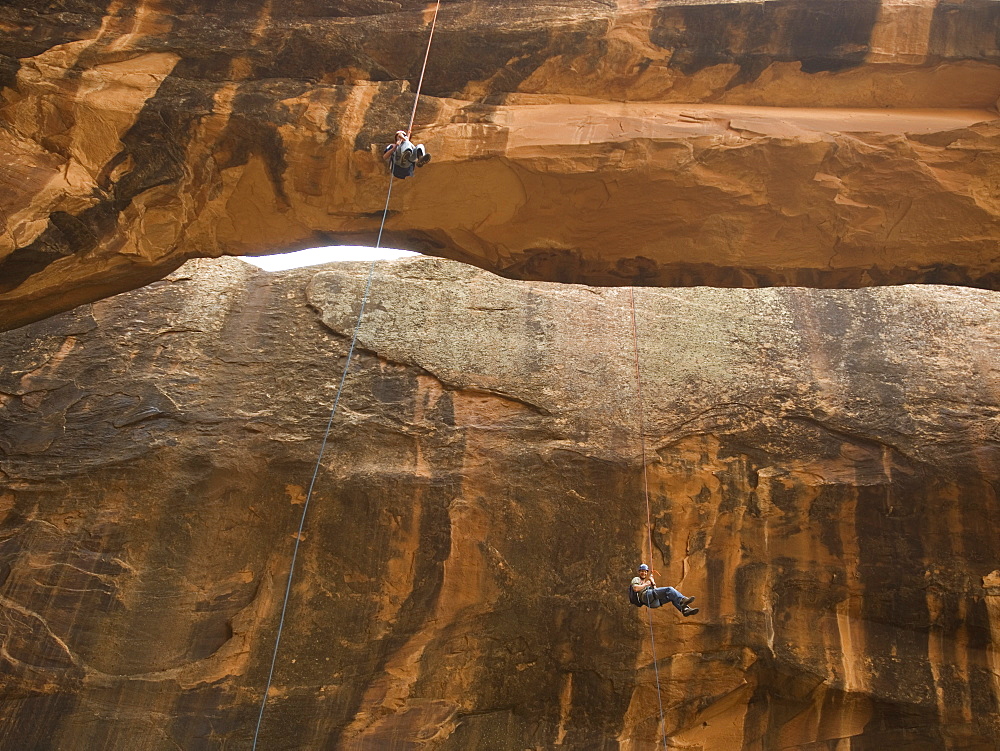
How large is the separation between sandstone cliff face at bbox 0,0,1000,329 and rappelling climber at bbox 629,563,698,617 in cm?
315

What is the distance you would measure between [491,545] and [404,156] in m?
4.51

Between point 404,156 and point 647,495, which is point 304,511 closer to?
point 647,495

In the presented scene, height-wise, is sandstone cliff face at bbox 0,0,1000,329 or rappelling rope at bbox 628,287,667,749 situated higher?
sandstone cliff face at bbox 0,0,1000,329

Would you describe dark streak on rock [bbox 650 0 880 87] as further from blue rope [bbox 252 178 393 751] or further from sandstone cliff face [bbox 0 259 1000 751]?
sandstone cliff face [bbox 0 259 1000 751]

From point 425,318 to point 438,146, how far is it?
3567 mm

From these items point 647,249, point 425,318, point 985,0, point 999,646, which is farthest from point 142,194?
point 999,646

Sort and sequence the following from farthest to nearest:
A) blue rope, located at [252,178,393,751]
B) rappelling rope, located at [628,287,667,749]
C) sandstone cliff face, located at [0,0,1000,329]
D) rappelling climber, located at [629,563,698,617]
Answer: rappelling rope, located at [628,287,667,749] → blue rope, located at [252,178,393,751] → sandstone cliff face, located at [0,0,1000,329] → rappelling climber, located at [629,563,698,617]

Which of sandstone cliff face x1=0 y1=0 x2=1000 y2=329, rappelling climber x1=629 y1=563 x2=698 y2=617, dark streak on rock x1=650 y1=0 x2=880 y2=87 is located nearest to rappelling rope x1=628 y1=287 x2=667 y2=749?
rappelling climber x1=629 y1=563 x2=698 y2=617

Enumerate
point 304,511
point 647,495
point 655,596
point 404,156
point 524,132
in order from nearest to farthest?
point 404,156 → point 655,596 → point 524,132 → point 304,511 → point 647,495

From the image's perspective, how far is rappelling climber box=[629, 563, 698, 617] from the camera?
724 centimetres

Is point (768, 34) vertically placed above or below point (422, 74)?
above

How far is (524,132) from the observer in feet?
25.6

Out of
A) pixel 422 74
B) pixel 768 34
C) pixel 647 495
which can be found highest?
pixel 768 34

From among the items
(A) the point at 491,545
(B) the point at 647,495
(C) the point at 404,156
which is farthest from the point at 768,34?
(A) the point at 491,545
